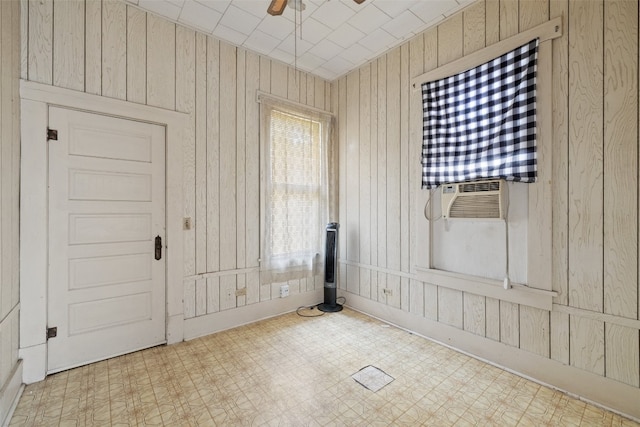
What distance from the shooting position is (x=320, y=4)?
2398mm

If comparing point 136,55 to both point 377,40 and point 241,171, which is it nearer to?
point 241,171

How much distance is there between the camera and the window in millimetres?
3180

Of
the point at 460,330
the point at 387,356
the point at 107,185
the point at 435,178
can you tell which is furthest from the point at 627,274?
the point at 107,185

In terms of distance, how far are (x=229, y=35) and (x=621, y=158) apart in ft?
10.8

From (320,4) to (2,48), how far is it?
2168mm

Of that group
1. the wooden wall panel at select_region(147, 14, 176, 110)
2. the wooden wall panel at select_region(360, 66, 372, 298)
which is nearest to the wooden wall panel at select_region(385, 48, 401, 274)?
the wooden wall panel at select_region(360, 66, 372, 298)

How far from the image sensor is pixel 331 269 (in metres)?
3.45

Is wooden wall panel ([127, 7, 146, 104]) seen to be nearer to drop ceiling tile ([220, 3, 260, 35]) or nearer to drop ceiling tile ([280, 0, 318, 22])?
drop ceiling tile ([220, 3, 260, 35])

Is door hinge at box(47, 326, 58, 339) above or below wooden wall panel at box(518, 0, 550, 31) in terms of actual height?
below

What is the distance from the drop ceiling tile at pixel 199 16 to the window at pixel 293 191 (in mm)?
872

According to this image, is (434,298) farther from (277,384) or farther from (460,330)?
(277,384)

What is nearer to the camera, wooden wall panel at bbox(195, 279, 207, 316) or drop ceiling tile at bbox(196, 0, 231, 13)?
drop ceiling tile at bbox(196, 0, 231, 13)

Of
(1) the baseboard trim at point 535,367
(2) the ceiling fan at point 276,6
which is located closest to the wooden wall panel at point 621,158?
(1) the baseboard trim at point 535,367

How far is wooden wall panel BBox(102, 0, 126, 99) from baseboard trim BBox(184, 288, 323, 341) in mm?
2138
